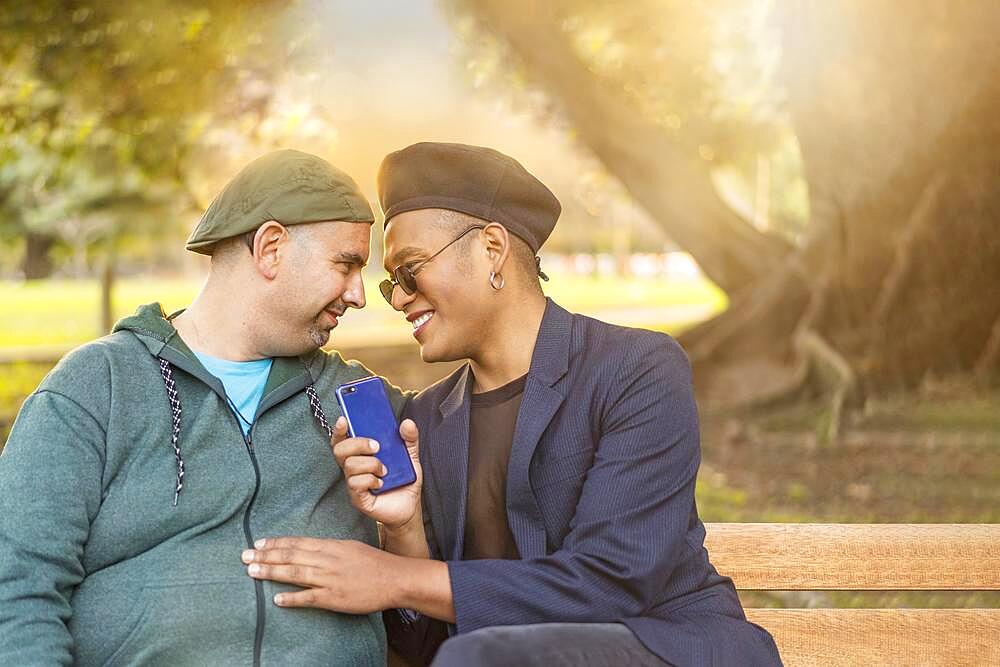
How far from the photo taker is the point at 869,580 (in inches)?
127

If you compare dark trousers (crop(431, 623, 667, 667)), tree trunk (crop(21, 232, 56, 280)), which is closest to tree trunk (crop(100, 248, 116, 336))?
tree trunk (crop(21, 232, 56, 280))

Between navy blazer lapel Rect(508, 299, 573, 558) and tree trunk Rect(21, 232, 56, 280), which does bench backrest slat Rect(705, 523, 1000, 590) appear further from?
tree trunk Rect(21, 232, 56, 280)

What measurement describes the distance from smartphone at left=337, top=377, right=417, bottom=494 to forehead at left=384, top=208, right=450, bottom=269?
390 millimetres

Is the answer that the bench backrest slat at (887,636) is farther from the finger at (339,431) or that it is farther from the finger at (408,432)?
the finger at (339,431)

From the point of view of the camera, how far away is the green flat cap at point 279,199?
283 cm

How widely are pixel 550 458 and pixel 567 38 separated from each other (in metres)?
9.70

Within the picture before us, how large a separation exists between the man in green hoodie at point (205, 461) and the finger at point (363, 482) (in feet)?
0.73

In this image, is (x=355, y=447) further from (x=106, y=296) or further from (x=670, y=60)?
(x=106, y=296)

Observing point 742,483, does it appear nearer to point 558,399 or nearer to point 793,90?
point 793,90

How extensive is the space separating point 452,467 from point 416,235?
0.58 m

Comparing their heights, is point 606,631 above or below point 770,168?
above

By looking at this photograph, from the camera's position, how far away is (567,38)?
12.0 meters

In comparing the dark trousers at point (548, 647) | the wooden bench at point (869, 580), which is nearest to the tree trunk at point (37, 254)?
the wooden bench at point (869, 580)

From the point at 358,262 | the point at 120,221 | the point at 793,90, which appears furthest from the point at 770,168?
the point at 358,262
